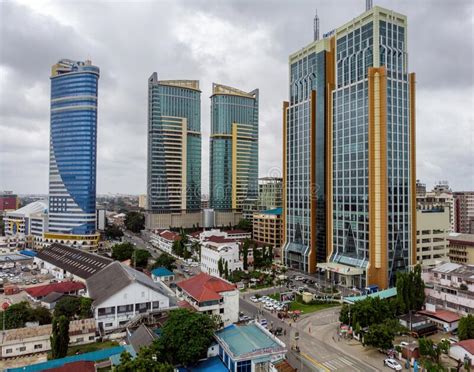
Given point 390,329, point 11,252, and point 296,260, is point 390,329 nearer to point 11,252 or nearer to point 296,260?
point 296,260

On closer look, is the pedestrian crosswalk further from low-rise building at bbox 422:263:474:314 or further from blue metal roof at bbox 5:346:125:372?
blue metal roof at bbox 5:346:125:372

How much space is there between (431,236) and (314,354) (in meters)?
36.9

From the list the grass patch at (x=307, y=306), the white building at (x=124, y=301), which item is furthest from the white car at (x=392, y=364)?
the white building at (x=124, y=301)

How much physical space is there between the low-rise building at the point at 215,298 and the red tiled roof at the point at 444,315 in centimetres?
1967

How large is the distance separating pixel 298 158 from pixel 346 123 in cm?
1320

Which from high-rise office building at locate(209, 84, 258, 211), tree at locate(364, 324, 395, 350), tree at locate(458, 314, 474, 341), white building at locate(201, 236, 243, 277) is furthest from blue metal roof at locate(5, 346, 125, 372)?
high-rise office building at locate(209, 84, 258, 211)

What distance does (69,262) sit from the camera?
60.1m

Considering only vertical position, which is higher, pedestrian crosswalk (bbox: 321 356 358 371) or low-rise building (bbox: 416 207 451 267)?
low-rise building (bbox: 416 207 451 267)

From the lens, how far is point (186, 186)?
11381 cm

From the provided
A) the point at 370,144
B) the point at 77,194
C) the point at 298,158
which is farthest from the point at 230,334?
the point at 77,194

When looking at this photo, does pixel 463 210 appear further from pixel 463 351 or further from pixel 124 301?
pixel 124 301

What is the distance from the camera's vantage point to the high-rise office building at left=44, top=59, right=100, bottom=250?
279 ft

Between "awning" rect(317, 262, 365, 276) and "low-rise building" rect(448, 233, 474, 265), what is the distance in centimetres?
2801

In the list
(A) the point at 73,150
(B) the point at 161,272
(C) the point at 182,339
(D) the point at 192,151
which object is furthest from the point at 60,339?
(D) the point at 192,151
